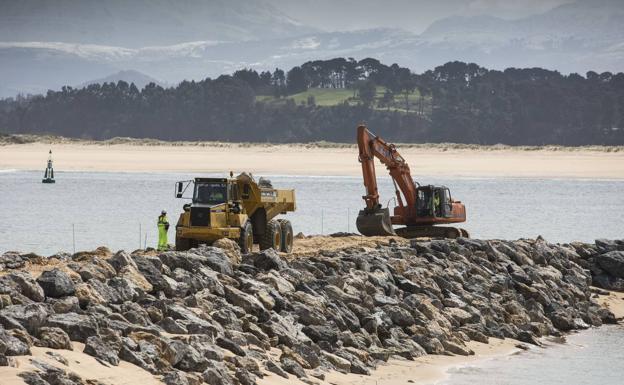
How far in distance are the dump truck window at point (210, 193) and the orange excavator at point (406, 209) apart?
24.6ft

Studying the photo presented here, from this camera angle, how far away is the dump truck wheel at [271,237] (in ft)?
88.2

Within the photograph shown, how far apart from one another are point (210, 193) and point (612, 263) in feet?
37.8

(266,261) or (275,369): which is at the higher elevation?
(266,261)

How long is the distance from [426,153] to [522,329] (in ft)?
293

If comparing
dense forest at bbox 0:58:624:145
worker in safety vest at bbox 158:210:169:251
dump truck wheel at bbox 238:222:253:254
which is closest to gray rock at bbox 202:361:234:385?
dump truck wheel at bbox 238:222:253:254

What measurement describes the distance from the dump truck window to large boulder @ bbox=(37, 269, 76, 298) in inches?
360

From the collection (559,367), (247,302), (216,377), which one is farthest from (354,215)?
(216,377)

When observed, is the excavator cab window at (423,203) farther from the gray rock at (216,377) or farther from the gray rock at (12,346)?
the gray rock at (12,346)

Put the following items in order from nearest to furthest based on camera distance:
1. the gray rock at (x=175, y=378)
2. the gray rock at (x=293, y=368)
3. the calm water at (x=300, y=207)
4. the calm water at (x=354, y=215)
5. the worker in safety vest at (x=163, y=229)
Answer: the gray rock at (x=175, y=378) < the gray rock at (x=293, y=368) < the calm water at (x=354, y=215) < the worker in safety vest at (x=163, y=229) < the calm water at (x=300, y=207)

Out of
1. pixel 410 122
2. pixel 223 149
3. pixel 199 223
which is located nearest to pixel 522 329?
pixel 199 223

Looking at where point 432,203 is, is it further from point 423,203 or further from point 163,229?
point 163,229

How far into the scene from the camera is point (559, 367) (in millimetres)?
20969

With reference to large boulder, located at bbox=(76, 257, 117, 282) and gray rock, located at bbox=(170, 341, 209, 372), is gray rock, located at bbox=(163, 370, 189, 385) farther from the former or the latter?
large boulder, located at bbox=(76, 257, 117, 282)

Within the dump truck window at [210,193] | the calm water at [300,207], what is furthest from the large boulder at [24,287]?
the calm water at [300,207]
